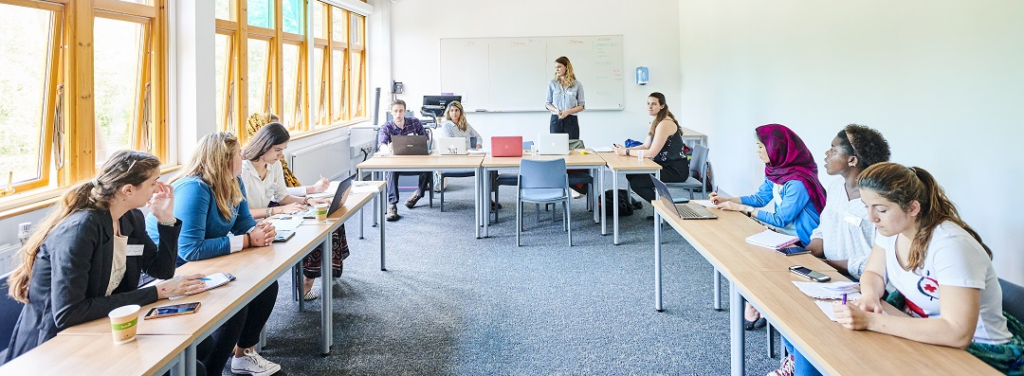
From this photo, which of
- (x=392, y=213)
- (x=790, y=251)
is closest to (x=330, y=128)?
(x=392, y=213)

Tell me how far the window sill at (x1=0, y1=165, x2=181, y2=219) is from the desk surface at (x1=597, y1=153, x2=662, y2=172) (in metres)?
3.77

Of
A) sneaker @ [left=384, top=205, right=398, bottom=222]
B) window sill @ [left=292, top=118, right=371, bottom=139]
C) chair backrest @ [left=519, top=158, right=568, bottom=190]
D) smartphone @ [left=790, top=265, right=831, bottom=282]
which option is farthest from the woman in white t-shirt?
window sill @ [left=292, top=118, right=371, bottom=139]

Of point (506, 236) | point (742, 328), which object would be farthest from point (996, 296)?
point (506, 236)

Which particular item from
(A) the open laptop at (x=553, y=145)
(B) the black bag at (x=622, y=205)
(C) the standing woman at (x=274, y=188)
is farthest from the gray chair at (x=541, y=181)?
(C) the standing woman at (x=274, y=188)

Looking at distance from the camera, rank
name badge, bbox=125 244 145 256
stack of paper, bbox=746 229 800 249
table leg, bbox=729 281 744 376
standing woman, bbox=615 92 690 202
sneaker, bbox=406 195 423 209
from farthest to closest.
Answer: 1. sneaker, bbox=406 195 423 209
2. standing woman, bbox=615 92 690 202
3. stack of paper, bbox=746 229 800 249
4. table leg, bbox=729 281 744 376
5. name badge, bbox=125 244 145 256

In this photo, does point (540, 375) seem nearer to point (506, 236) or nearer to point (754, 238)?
point (754, 238)

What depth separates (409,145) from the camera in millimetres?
5688

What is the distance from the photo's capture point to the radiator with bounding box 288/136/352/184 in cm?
668

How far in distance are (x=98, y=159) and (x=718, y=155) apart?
19.9 feet

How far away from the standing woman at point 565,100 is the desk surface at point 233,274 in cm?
408

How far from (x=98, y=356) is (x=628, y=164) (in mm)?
4148

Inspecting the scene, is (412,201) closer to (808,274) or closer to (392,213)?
(392,213)

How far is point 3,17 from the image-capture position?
317 centimetres

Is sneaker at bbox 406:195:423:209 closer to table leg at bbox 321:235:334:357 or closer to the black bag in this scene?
the black bag
